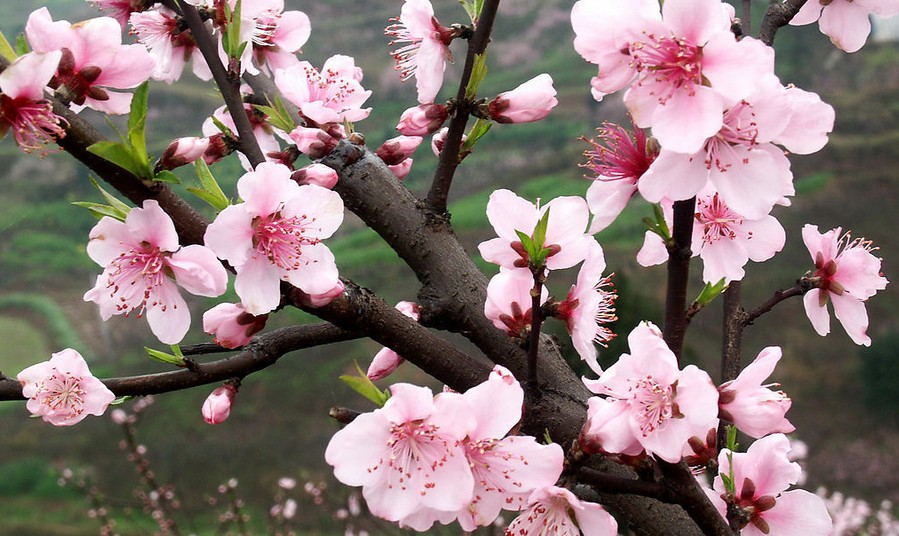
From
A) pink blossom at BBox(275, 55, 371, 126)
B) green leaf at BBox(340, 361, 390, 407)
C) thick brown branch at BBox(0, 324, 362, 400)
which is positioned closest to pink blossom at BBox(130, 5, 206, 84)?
pink blossom at BBox(275, 55, 371, 126)

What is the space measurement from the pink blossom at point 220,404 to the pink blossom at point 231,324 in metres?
0.07

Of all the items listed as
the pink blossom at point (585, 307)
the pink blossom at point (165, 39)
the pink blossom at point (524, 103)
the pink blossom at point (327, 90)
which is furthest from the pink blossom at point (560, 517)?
the pink blossom at point (165, 39)

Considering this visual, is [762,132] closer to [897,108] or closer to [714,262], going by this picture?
[714,262]

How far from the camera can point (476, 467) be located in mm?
520

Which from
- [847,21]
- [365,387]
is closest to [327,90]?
[365,387]

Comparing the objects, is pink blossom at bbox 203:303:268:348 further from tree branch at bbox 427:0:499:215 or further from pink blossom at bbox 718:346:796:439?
pink blossom at bbox 718:346:796:439

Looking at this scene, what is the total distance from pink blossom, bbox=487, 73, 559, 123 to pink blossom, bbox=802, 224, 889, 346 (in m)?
0.29

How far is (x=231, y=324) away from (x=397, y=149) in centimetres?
27

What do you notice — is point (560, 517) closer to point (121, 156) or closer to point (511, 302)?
A: point (511, 302)

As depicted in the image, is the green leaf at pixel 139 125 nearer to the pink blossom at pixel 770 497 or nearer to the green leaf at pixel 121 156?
the green leaf at pixel 121 156

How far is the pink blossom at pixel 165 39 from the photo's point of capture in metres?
0.79

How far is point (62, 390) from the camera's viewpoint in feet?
2.09

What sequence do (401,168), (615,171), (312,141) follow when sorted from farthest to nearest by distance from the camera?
(401,168) < (312,141) < (615,171)

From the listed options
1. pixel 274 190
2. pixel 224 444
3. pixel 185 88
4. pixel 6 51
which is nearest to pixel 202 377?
pixel 274 190
